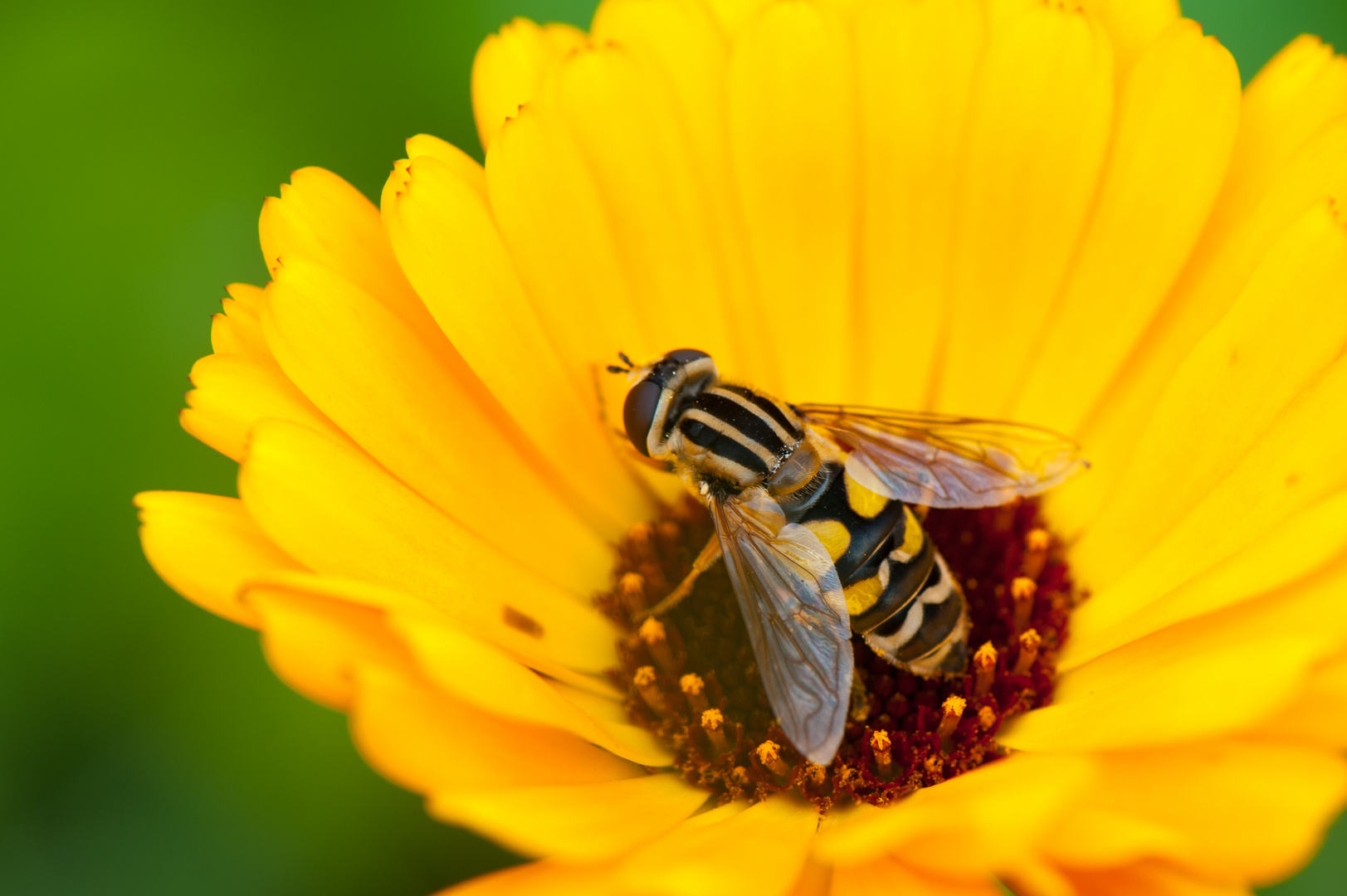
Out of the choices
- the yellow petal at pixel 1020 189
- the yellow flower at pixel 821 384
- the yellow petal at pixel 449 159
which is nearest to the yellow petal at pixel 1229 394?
the yellow flower at pixel 821 384

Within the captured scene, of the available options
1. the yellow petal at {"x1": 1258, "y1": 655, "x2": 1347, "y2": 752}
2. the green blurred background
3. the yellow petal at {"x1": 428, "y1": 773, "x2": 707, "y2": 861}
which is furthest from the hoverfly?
the green blurred background

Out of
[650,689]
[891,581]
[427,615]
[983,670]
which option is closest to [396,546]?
[427,615]

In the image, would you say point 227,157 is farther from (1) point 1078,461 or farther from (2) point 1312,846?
(2) point 1312,846

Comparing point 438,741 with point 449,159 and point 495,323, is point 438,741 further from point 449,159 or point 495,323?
point 449,159

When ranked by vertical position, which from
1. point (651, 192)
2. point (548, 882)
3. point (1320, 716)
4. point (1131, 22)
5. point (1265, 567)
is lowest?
point (548, 882)

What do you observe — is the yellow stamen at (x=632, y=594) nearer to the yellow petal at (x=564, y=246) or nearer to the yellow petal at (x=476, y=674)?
the yellow petal at (x=564, y=246)
